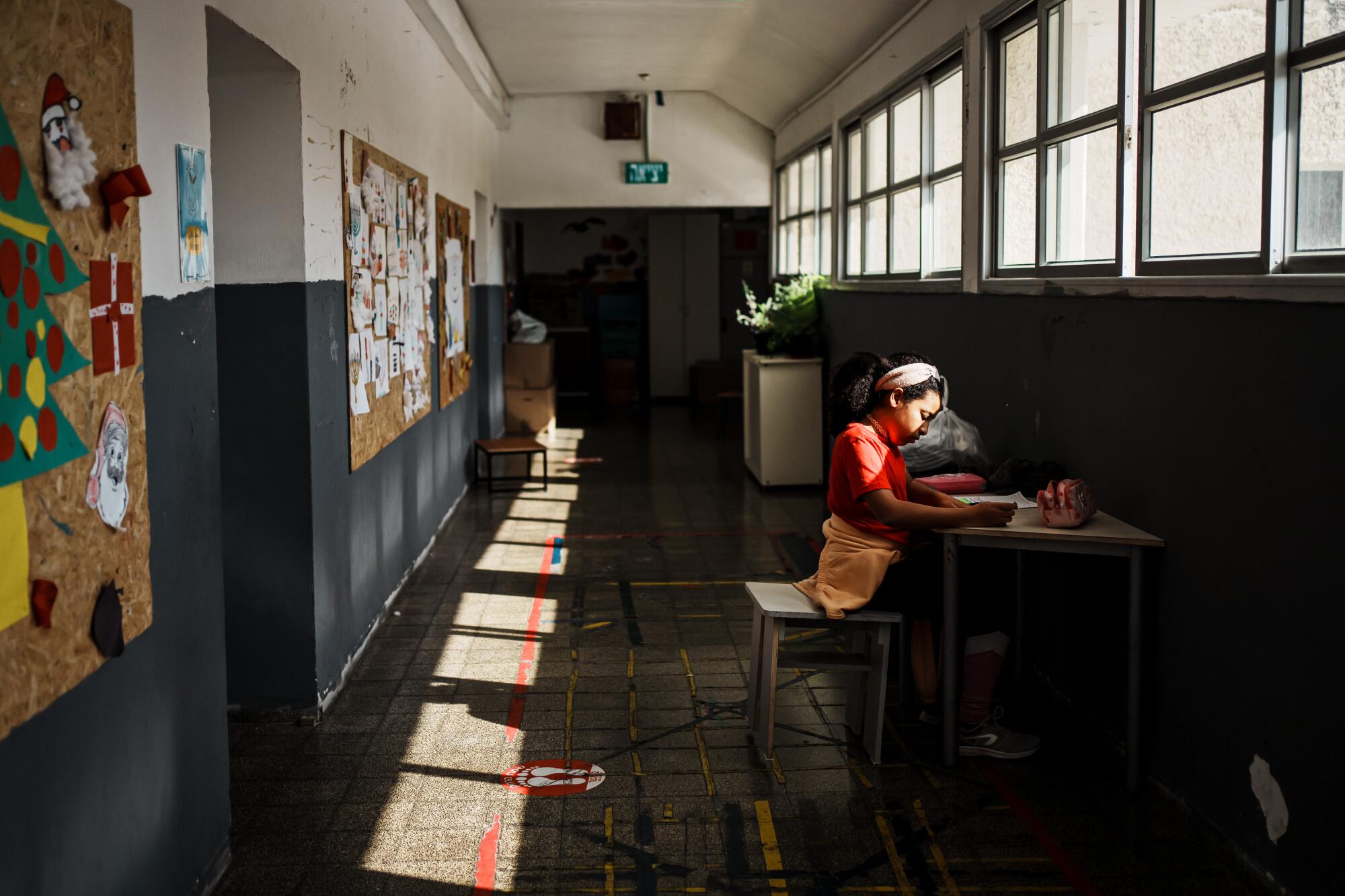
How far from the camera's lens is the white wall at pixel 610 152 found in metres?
13.0

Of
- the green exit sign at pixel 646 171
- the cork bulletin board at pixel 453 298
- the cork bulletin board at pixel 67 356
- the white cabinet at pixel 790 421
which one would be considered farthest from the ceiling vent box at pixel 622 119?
the cork bulletin board at pixel 67 356

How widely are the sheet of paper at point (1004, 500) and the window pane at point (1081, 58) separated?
4.77ft

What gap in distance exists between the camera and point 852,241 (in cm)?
965

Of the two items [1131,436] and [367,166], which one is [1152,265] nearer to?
[1131,436]

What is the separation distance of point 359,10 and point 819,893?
4272mm

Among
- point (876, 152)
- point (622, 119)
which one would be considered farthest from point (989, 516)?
point (622, 119)

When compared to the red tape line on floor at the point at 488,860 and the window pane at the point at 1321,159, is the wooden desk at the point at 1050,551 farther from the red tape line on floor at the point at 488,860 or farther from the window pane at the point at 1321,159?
the red tape line on floor at the point at 488,860

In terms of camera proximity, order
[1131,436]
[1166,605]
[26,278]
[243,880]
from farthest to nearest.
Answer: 1. [1131,436]
2. [1166,605]
3. [243,880]
4. [26,278]

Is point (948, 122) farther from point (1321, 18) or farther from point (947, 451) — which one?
point (1321, 18)

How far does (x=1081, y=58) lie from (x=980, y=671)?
95.4 inches

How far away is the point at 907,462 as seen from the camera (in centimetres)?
542

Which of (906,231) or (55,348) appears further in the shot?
(906,231)

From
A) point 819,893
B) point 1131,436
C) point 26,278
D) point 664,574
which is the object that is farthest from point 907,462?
point 26,278

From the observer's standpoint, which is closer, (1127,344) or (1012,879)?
(1012,879)
